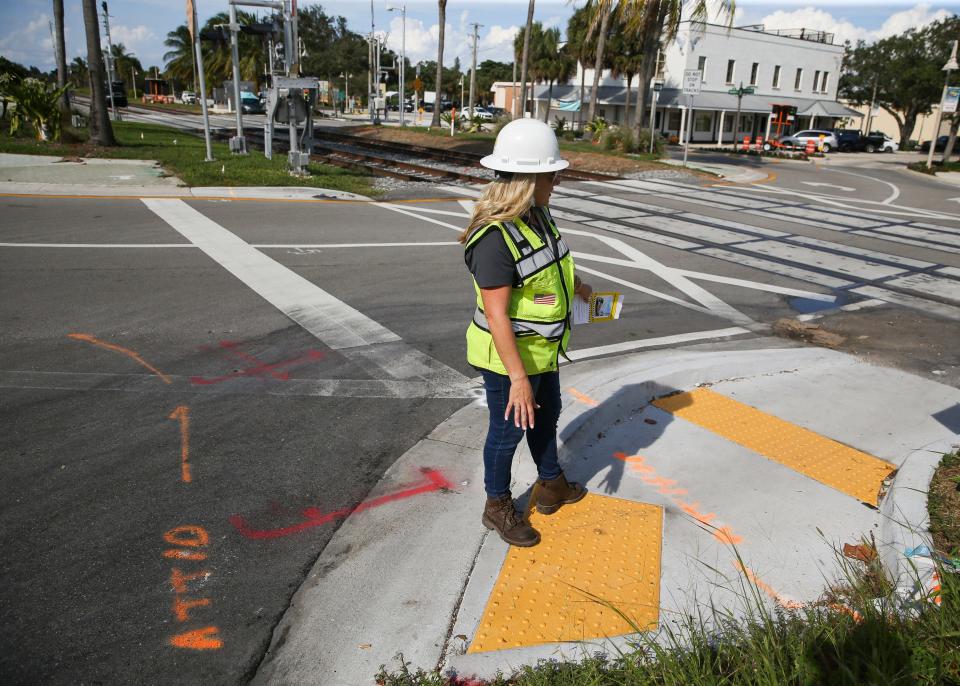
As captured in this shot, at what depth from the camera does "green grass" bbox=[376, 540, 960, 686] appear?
2.22m

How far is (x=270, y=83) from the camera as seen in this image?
17750mm

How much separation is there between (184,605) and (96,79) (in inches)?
828

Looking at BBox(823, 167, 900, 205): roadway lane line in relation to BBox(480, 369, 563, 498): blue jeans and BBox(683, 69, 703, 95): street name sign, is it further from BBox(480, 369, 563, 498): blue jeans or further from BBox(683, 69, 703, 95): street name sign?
BBox(480, 369, 563, 498): blue jeans

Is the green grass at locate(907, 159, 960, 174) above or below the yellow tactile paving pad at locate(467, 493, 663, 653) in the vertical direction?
above

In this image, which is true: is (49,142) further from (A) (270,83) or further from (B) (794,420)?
(B) (794,420)

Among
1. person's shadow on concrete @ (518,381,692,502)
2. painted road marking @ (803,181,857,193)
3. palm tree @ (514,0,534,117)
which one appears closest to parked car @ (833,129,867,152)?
palm tree @ (514,0,534,117)

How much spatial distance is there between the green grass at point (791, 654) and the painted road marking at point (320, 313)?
116 inches

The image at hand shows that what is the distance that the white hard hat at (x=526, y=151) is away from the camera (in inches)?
111

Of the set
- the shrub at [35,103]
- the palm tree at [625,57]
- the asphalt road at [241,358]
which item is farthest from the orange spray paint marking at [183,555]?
the palm tree at [625,57]

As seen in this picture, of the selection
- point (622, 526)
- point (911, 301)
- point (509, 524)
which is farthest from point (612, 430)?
point (911, 301)

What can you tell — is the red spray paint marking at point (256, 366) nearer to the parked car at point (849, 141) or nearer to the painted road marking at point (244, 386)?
the painted road marking at point (244, 386)

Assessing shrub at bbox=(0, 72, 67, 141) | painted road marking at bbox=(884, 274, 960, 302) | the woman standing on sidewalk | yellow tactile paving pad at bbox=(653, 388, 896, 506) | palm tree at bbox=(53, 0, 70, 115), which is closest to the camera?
the woman standing on sidewalk

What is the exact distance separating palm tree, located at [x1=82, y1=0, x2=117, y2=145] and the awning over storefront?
36.3 meters

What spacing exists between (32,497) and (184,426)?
3.16ft
